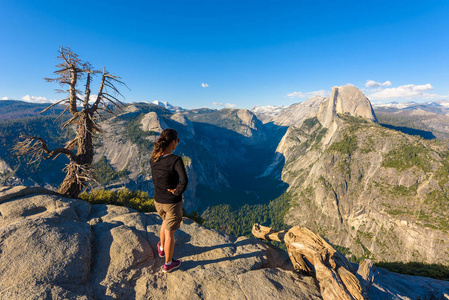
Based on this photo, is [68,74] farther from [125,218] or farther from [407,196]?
[407,196]

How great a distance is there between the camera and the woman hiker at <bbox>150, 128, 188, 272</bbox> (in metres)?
5.56

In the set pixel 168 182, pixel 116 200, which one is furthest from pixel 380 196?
pixel 168 182

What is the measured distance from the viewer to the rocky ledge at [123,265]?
499cm

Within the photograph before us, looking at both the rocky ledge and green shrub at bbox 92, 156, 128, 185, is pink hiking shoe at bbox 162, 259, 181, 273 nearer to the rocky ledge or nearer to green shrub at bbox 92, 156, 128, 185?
the rocky ledge

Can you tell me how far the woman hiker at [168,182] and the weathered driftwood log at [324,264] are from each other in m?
4.92

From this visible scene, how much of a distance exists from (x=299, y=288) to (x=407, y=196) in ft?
431

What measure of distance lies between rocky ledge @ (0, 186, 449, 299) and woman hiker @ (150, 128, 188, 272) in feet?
3.57

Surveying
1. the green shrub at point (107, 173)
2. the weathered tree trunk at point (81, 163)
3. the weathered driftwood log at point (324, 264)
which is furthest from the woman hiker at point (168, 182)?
the green shrub at point (107, 173)

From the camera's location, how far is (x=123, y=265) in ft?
20.1

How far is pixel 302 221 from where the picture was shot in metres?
136

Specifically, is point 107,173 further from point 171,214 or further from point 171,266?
point 171,214

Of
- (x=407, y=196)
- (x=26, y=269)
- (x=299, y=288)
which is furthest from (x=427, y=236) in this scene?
(x=26, y=269)

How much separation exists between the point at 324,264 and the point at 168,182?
6116 millimetres

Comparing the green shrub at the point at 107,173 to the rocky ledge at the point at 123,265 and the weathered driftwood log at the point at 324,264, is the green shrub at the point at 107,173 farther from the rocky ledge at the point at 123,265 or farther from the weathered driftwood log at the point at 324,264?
the weathered driftwood log at the point at 324,264
